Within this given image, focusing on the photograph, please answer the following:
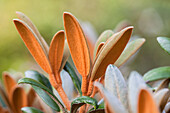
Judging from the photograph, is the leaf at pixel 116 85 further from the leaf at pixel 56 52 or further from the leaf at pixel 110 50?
the leaf at pixel 56 52

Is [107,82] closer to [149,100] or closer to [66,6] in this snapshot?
[149,100]

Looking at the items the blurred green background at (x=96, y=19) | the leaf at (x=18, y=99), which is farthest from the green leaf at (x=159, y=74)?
the blurred green background at (x=96, y=19)

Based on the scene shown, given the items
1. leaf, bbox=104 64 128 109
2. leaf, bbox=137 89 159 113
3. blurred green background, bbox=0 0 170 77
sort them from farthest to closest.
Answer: blurred green background, bbox=0 0 170 77
leaf, bbox=104 64 128 109
leaf, bbox=137 89 159 113

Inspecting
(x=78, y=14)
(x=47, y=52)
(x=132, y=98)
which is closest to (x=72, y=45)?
(x=47, y=52)

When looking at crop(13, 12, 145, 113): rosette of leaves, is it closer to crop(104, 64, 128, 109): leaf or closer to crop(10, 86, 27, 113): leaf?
crop(104, 64, 128, 109): leaf

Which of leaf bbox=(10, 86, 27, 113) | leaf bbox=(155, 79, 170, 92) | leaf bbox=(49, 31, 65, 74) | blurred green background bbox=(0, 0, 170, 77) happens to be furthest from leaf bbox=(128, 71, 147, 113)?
blurred green background bbox=(0, 0, 170, 77)
